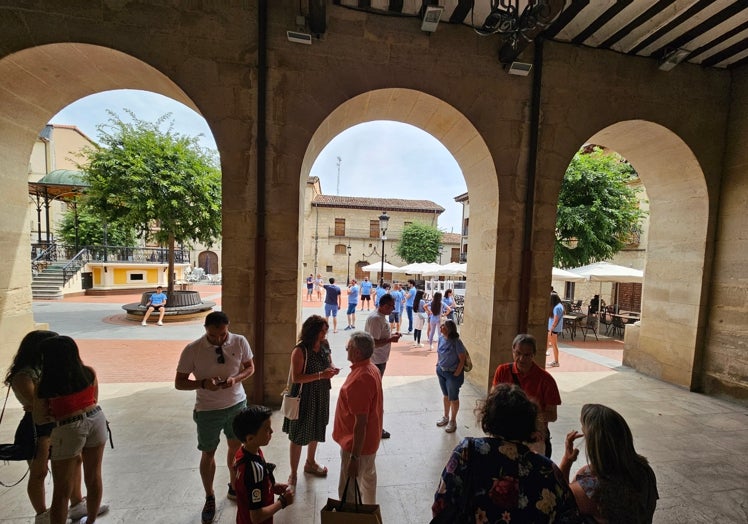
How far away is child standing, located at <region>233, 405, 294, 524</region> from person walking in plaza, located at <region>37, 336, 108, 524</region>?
1.24 meters

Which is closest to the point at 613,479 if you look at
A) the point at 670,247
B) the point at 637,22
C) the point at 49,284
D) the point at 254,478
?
the point at 254,478

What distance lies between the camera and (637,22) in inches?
163

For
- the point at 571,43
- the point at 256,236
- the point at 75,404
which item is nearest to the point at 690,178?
the point at 571,43

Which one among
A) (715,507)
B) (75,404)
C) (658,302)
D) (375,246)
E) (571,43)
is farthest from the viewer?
(375,246)

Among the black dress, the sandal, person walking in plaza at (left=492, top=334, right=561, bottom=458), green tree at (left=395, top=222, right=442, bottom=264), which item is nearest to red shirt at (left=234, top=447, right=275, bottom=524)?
the black dress

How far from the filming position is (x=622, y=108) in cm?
469

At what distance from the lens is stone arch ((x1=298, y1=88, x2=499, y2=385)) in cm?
444

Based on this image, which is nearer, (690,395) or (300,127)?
(300,127)

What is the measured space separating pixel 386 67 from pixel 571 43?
276 cm

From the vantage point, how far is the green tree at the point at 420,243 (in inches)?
1270

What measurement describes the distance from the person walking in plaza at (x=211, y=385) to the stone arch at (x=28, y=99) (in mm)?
3186

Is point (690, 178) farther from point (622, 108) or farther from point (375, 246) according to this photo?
point (375, 246)

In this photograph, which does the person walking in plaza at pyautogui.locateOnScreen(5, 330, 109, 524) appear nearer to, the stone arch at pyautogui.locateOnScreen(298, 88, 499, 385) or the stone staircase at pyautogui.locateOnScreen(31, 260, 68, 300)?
the stone arch at pyautogui.locateOnScreen(298, 88, 499, 385)

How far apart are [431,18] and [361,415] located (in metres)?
4.41
